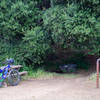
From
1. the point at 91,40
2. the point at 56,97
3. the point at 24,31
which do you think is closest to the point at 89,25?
the point at 91,40

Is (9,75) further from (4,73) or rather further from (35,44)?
(35,44)

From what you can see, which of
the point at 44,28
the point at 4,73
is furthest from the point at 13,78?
the point at 44,28

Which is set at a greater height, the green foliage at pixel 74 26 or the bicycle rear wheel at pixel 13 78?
the green foliage at pixel 74 26

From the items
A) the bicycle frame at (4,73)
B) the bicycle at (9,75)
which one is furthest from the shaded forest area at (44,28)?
the bicycle frame at (4,73)

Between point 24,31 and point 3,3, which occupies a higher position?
point 3,3

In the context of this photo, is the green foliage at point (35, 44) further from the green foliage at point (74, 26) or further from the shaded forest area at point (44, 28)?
the green foliage at point (74, 26)

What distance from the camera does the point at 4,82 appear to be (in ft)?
25.5

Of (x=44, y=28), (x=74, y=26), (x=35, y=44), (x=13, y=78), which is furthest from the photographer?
(x=44, y=28)

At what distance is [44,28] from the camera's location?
32.9 feet

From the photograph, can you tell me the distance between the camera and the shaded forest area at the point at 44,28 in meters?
8.29

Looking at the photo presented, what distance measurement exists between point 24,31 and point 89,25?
326 centimetres

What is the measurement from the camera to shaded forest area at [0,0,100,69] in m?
8.29

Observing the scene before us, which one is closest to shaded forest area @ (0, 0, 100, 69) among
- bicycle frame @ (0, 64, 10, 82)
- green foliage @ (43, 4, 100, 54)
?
green foliage @ (43, 4, 100, 54)

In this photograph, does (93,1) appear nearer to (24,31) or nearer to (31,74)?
(24,31)
